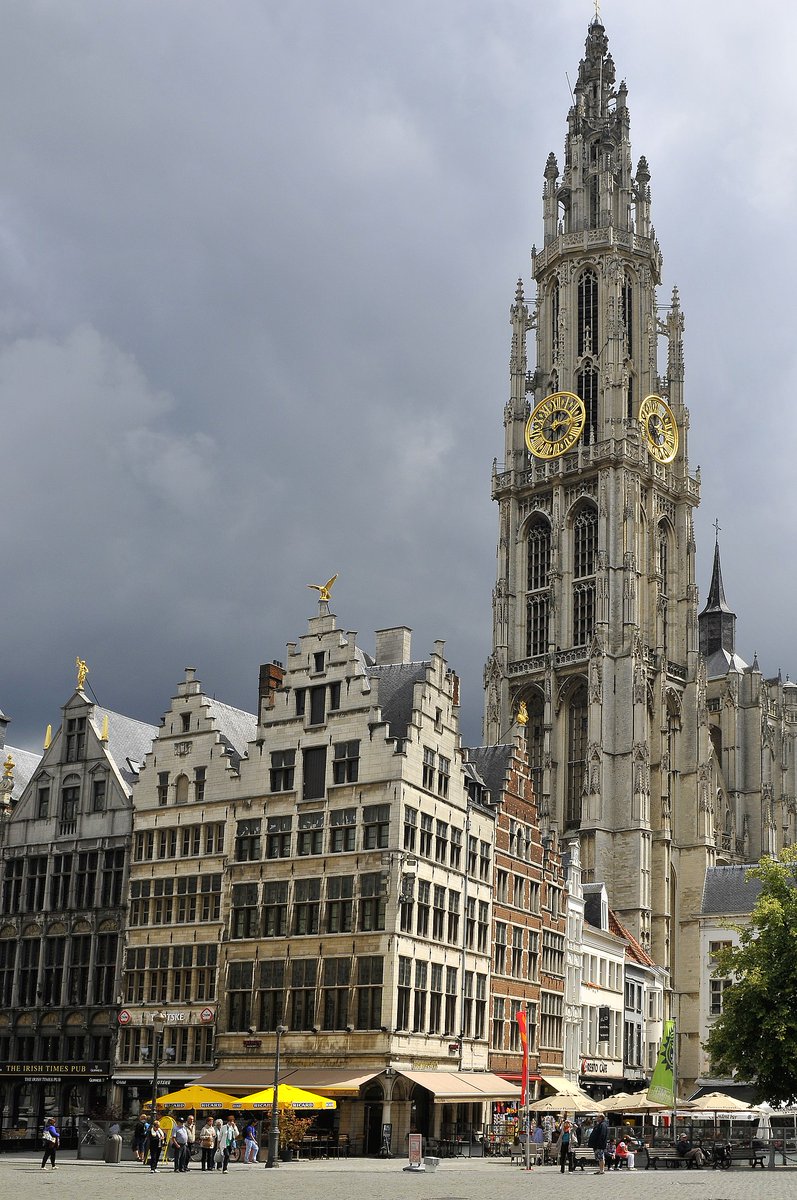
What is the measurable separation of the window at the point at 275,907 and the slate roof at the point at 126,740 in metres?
8.79

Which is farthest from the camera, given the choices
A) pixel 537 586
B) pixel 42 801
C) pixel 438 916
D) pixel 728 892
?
pixel 537 586

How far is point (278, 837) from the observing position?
55438 millimetres

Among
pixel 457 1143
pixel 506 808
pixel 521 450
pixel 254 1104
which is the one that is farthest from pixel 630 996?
pixel 521 450

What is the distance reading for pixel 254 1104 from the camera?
4400 cm

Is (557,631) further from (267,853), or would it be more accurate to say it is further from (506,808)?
(267,853)

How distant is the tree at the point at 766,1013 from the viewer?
182ft

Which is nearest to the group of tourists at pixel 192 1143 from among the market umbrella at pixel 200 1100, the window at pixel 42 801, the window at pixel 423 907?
the market umbrella at pixel 200 1100

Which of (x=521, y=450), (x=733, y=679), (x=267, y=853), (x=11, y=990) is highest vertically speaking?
(x=521, y=450)

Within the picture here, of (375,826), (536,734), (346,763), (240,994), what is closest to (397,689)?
(346,763)

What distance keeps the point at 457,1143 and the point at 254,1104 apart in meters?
10.9

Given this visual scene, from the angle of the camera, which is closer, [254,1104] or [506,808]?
[254,1104]

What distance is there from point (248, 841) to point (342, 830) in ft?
13.5

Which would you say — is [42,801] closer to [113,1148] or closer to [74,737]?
[74,737]

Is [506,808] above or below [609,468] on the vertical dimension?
below
